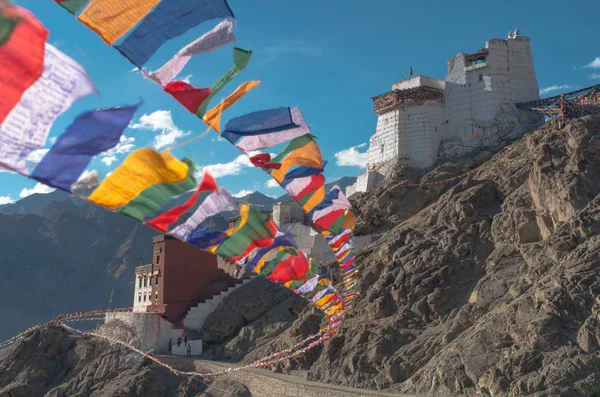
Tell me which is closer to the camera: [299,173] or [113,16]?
[113,16]

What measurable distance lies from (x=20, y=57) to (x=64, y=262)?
9946 centimetres

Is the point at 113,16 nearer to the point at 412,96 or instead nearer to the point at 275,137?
the point at 275,137

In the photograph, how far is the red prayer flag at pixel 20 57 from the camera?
6.92m

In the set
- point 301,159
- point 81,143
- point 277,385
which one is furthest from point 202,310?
point 81,143

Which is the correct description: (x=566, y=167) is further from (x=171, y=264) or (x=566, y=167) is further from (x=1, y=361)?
(x=1, y=361)

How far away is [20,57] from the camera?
7160 millimetres

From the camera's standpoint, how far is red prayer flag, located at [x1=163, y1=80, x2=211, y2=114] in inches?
378

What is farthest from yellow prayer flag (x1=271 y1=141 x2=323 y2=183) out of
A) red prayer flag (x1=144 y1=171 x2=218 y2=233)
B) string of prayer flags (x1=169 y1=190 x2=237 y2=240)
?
red prayer flag (x1=144 y1=171 x2=218 y2=233)

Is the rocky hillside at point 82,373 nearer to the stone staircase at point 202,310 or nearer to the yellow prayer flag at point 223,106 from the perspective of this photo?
the stone staircase at point 202,310

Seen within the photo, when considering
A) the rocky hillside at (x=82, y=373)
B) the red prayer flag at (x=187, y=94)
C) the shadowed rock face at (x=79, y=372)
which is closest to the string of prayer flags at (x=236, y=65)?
the red prayer flag at (x=187, y=94)

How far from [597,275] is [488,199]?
31.3 ft

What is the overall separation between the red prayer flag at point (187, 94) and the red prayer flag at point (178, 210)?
1.10m

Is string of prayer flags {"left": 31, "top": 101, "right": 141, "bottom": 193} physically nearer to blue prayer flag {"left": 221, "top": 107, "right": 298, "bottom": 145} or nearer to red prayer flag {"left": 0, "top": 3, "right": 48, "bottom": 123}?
red prayer flag {"left": 0, "top": 3, "right": 48, "bottom": 123}

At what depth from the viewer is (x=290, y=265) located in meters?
16.8
